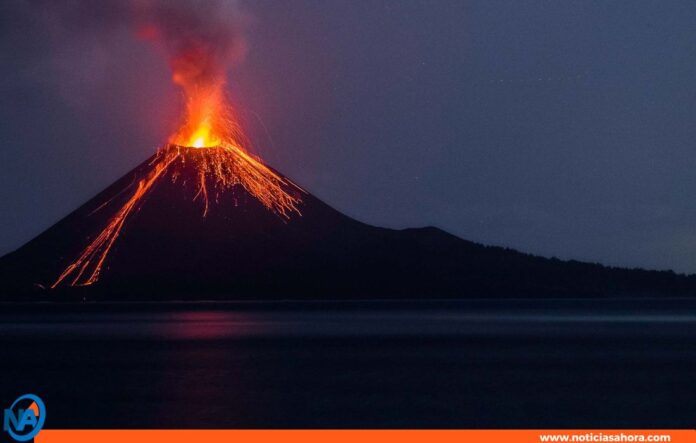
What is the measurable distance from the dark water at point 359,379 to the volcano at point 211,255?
8121cm

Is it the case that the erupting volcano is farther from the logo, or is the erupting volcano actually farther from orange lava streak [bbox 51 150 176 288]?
the logo

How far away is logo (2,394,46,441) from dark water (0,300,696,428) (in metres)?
0.34

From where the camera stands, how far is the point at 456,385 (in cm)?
2030

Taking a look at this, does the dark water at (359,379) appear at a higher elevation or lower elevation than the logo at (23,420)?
A: higher

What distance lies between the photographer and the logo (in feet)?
46.2

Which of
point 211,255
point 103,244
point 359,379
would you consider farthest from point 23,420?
point 103,244

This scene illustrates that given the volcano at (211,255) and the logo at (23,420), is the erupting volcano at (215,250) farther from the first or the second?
the logo at (23,420)

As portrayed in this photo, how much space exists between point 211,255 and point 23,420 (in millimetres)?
111233

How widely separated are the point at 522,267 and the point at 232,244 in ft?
129

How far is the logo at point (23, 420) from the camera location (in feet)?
46.2

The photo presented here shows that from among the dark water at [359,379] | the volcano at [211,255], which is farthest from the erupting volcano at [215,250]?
the dark water at [359,379]

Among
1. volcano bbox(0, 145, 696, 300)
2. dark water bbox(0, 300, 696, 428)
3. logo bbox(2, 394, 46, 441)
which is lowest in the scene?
logo bbox(2, 394, 46, 441)

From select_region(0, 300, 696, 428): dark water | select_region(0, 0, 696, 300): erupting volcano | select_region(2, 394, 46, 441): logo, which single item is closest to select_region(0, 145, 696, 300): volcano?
select_region(0, 0, 696, 300): erupting volcano
